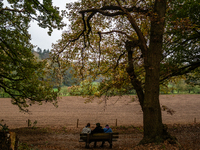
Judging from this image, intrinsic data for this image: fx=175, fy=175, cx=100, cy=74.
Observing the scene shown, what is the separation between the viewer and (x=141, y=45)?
26.8 ft

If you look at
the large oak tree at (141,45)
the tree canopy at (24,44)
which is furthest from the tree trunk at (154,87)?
the tree canopy at (24,44)

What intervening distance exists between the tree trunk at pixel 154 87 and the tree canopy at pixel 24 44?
4.94 metres

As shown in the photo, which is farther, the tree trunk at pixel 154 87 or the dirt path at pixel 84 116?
the dirt path at pixel 84 116

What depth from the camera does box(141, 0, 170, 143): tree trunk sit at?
7.37 metres

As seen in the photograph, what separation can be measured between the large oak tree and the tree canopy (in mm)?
1509

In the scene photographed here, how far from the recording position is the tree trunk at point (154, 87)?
7367 millimetres

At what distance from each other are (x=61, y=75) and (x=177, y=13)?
8.14 metres

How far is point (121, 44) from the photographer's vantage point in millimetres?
11773

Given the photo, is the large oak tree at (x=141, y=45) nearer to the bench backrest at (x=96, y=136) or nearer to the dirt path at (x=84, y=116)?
the bench backrest at (x=96, y=136)

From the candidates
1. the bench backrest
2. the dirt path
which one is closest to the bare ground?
the dirt path

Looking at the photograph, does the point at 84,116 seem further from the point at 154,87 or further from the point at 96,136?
the point at 154,87

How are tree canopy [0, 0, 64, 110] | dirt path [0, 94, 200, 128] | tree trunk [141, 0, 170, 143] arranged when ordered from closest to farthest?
tree trunk [141, 0, 170, 143] → tree canopy [0, 0, 64, 110] → dirt path [0, 94, 200, 128]

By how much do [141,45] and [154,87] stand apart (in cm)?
206

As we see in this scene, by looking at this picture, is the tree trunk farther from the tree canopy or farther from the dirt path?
the dirt path
